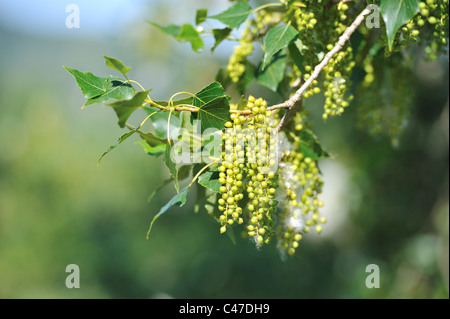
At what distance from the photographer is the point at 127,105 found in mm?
648

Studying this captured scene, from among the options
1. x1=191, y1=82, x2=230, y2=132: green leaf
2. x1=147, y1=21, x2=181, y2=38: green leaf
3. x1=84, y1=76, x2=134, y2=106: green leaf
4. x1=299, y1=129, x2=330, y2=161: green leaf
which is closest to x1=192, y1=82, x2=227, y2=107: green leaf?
x1=191, y1=82, x2=230, y2=132: green leaf

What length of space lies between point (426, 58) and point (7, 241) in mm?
4068

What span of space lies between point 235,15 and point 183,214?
9.89 feet

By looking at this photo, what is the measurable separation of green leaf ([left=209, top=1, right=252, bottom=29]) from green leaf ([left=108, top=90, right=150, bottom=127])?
34 centimetres

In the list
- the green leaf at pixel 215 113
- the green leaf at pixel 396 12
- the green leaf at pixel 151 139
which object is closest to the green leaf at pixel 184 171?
the green leaf at pixel 151 139

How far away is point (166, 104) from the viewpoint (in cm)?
73

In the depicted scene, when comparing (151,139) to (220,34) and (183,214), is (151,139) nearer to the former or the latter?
(220,34)

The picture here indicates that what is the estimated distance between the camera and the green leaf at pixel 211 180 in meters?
0.72

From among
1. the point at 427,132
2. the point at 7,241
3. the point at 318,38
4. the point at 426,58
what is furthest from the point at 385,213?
the point at 7,241

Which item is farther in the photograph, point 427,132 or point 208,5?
point 208,5

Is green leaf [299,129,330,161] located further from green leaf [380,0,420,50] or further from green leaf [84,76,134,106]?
green leaf [84,76,134,106]

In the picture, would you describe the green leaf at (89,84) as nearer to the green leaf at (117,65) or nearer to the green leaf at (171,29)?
the green leaf at (117,65)

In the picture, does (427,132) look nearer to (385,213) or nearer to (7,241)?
(385,213)

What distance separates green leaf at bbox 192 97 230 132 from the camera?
2.21ft
